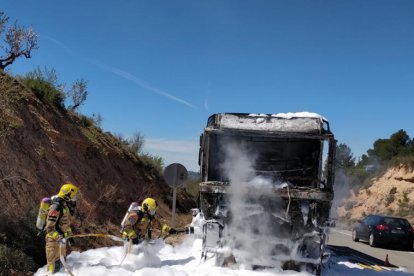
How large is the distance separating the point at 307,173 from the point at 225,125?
217 cm

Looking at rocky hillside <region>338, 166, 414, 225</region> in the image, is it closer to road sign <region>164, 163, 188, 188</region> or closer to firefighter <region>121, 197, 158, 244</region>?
road sign <region>164, 163, 188, 188</region>

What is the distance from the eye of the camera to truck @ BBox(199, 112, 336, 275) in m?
9.14

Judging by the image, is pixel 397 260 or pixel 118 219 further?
pixel 118 219

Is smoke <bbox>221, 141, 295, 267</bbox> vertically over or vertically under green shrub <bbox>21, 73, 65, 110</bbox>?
under

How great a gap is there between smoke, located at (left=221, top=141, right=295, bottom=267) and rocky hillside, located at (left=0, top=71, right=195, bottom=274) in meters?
3.94

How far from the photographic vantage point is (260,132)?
9.92m

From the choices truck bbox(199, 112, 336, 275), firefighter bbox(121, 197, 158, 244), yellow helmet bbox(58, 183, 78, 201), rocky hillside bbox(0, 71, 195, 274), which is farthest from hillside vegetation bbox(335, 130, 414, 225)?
yellow helmet bbox(58, 183, 78, 201)

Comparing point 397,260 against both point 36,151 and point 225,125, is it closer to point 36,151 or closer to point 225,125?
point 225,125

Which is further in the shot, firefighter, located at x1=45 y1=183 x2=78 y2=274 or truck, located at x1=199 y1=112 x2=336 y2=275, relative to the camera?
truck, located at x1=199 y1=112 x2=336 y2=275

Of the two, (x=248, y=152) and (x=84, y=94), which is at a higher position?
(x=84, y=94)

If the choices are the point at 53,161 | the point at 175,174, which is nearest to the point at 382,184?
the point at 175,174

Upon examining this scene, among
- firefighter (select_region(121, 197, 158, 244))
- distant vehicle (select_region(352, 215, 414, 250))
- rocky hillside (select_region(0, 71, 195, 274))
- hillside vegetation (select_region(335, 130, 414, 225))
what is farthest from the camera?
hillside vegetation (select_region(335, 130, 414, 225))

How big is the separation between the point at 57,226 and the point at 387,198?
34747 mm

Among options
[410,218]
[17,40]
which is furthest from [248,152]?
[410,218]
